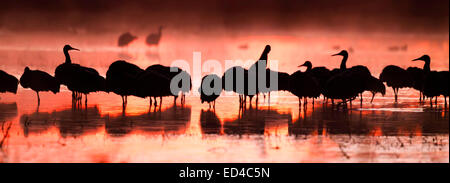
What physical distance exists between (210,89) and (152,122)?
7095 mm

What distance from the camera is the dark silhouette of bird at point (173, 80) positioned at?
2750 centimetres

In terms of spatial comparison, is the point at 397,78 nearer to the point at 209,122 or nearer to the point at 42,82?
the point at 42,82

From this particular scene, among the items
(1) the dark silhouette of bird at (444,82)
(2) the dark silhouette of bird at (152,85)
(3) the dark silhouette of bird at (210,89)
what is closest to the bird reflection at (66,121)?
(2) the dark silhouette of bird at (152,85)

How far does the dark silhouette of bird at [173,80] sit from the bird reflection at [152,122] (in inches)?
150

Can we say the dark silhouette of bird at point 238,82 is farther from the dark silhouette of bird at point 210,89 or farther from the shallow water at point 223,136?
the shallow water at point 223,136

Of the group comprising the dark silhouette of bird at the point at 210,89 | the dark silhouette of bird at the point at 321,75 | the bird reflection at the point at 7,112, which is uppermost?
the dark silhouette of bird at the point at 321,75

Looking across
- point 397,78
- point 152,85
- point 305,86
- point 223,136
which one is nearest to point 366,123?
point 223,136

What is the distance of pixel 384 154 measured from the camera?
12648 mm

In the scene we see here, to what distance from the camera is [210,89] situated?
25.9 meters

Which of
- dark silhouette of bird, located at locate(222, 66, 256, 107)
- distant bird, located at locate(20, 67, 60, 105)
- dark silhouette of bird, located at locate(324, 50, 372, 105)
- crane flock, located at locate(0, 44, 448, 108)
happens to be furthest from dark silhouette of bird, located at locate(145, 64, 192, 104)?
dark silhouette of bird, located at locate(324, 50, 372, 105)
